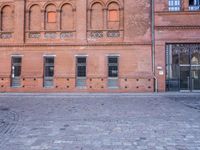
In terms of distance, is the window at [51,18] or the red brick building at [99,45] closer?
the red brick building at [99,45]

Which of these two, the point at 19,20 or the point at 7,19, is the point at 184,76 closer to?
the point at 19,20

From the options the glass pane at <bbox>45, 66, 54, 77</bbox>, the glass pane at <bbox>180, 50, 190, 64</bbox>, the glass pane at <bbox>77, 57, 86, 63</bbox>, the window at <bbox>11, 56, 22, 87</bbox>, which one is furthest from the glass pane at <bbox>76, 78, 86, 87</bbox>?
the glass pane at <bbox>180, 50, 190, 64</bbox>

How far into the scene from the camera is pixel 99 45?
23.5 meters

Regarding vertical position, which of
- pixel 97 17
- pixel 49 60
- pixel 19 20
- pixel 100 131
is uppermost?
pixel 97 17

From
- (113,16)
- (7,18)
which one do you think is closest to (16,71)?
(7,18)

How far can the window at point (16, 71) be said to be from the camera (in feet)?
79.8

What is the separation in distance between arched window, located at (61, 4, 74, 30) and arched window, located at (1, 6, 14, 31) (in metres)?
5.27

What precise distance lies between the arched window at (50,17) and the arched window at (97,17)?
3.81 m

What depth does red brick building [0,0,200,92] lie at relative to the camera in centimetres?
2275

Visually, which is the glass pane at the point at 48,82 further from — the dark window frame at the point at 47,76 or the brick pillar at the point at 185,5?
the brick pillar at the point at 185,5

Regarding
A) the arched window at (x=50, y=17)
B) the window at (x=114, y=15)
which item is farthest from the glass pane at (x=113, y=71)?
the arched window at (x=50, y=17)

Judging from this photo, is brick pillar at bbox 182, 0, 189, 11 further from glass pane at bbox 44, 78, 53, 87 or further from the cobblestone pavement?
the cobblestone pavement

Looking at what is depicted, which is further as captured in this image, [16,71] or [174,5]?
[16,71]

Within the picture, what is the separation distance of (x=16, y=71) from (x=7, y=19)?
5.44 metres
